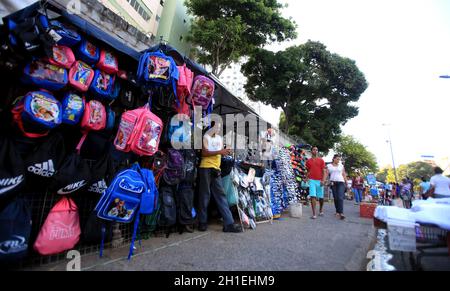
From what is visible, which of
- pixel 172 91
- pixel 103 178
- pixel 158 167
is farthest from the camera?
pixel 172 91

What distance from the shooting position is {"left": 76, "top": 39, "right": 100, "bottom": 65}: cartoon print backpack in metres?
2.48

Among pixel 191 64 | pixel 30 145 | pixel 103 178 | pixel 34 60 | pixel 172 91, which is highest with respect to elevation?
pixel 191 64

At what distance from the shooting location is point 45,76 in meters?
2.12

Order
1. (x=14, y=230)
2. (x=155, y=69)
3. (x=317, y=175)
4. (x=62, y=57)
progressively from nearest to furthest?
1. (x=14, y=230)
2. (x=62, y=57)
3. (x=155, y=69)
4. (x=317, y=175)

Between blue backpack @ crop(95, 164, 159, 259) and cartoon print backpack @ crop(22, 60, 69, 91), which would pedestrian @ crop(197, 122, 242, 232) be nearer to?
blue backpack @ crop(95, 164, 159, 259)

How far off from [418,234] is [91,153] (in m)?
3.86

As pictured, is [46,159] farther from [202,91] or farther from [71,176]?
[202,91]

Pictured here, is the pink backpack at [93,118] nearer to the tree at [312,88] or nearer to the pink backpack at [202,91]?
the pink backpack at [202,91]

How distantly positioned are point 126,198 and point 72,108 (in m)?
1.16

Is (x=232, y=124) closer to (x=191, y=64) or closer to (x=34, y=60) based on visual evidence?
(x=191, y=64)

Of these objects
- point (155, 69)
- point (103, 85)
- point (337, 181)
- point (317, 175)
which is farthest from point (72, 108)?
point (337, 181)
